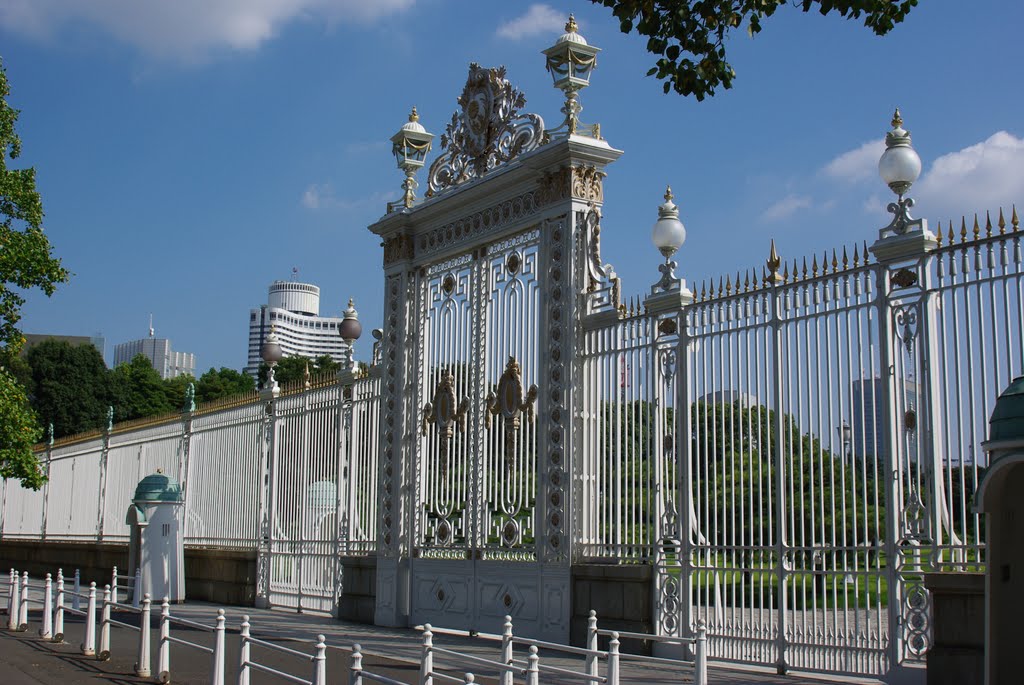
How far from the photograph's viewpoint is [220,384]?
2485 inches

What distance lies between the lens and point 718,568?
1188 cm

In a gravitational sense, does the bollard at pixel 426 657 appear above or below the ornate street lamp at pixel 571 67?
below

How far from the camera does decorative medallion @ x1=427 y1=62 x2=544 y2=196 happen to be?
15.6 m

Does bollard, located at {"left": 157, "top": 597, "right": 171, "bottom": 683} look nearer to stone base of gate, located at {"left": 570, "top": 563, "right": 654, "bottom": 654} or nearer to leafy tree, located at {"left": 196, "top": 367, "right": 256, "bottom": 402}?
stone base of gate, located at {"left": 570, "top": 563, "right": 654, "bottom": 654}

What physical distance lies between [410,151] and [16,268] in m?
7.70

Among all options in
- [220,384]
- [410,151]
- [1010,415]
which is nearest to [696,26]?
[1010,415]

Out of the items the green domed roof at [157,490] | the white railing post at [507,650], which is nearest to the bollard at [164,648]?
the white railing post at [507,650]

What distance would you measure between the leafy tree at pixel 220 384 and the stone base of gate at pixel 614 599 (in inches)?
1956

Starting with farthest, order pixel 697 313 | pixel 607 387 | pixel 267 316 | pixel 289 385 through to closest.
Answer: pixel 267 316 < pixel 289 385 < pixel 607 387 < pixel 697 313

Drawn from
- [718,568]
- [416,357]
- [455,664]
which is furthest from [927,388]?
[416,357]

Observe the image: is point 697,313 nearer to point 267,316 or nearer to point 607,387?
point 607,387

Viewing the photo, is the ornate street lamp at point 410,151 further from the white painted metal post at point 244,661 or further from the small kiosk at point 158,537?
the white painted metal post at point 244,661

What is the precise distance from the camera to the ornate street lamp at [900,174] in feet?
34.8

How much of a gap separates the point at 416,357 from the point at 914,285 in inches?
340
